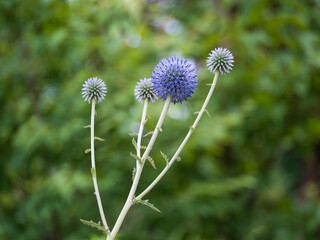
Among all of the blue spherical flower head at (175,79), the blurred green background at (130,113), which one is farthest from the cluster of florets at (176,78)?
the blurred green background at (130,113)

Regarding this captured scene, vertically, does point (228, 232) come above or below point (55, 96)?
below

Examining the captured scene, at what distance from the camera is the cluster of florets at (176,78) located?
1.30 metres

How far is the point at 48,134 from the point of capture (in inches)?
130

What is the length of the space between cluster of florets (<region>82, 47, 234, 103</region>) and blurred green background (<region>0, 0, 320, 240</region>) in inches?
71.7

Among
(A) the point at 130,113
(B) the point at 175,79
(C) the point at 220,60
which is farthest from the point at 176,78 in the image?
(A) the point at 130,113

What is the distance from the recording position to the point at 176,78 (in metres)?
1.33

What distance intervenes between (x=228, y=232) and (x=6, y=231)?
2217mm

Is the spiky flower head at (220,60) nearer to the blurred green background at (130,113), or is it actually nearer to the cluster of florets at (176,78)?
the cluster of florets at (176,78)

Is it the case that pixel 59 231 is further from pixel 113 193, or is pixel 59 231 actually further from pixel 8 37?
pixel 8 37

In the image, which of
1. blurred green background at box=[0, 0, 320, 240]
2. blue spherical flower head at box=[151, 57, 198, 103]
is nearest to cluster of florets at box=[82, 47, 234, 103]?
blue spherical flower head at box=[151, 57, 198, 103]

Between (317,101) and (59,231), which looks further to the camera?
(317,101)

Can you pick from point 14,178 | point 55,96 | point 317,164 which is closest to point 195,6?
point 55,96

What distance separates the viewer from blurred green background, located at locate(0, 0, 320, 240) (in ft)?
11.2

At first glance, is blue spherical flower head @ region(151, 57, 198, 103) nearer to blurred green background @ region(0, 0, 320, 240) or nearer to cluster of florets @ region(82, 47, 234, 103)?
cluster of florets @ region(82, 47, 234, 103)
